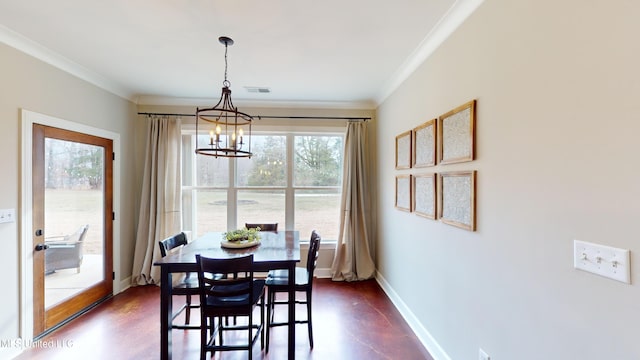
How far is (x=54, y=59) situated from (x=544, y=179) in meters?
4.13

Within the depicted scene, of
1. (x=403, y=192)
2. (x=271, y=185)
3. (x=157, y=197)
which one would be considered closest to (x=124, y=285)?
(x=157, y=197)

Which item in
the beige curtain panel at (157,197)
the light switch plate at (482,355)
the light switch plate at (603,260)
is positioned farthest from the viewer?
the beige curtain panel at (157,197)

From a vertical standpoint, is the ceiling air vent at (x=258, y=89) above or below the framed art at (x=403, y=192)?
above

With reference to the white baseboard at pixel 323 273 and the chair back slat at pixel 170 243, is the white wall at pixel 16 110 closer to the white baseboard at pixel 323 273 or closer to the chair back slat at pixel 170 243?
the chair back slat at pixel 170 243

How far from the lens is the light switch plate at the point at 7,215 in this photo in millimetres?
2242

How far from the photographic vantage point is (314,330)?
2.74 meters

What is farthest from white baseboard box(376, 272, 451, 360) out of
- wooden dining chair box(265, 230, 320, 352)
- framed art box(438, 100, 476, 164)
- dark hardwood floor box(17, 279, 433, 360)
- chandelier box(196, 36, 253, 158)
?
chandelier box(196, 36, 253, 158)

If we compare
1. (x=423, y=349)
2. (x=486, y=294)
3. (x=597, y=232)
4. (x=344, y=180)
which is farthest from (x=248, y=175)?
(x=597, y=232)

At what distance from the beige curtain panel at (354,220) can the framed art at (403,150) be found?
3.30 ft

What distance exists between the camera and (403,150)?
2994 mm

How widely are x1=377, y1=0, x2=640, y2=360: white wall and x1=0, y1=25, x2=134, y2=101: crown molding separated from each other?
359cm

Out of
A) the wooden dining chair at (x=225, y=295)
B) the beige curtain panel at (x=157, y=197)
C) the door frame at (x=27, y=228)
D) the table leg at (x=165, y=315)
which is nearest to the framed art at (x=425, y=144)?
the wooden dining chair at (x=225, y=295)

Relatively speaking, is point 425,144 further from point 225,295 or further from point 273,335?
point 273,335

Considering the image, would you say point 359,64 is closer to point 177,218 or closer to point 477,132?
point 477,132
